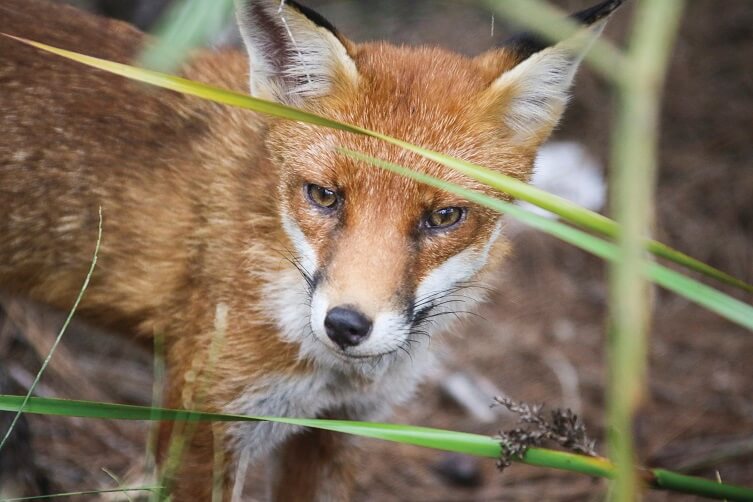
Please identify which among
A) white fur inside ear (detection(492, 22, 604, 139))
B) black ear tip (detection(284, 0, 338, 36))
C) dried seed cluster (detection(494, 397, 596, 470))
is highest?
white fur inside ear (detection(492, 22, 604, 139))

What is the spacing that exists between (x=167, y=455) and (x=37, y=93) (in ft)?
5.31

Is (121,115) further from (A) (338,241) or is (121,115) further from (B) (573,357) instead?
(B) (573,357)

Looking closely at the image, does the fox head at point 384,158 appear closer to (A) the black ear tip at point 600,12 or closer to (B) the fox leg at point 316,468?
(A) the black ear tip at point 600,12

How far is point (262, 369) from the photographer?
10.4ft

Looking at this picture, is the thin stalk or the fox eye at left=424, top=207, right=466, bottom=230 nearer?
the thin stalk

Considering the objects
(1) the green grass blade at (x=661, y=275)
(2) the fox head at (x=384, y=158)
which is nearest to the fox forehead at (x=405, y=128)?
(2) the fox head at (x=384, y=158)

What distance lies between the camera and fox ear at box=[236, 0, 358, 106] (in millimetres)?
2846

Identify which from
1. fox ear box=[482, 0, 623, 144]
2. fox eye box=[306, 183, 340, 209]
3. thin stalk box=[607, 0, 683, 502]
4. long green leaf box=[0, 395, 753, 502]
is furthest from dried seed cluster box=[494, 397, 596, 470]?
thin stalk box=[607, 0, 683, 502]

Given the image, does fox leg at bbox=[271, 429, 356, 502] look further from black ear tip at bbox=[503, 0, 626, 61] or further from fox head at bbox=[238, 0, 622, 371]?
black ear tip at bbox=[503, 0, 626, 61]

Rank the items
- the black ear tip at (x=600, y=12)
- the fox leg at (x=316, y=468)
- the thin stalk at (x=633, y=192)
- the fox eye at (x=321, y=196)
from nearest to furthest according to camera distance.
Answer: the thin stalk at (x=633, y=192) → the black ear tip at (x=600, y=12) → the fox eye at (x=321, y=196) → the fox leg at (x=316, y=468)

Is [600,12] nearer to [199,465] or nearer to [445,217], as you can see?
[445,217]

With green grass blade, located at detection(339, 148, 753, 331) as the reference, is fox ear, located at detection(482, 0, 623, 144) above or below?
above

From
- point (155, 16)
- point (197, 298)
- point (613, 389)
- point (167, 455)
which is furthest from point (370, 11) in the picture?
point (613, 389)

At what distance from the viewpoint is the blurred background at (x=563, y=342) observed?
4.77m
